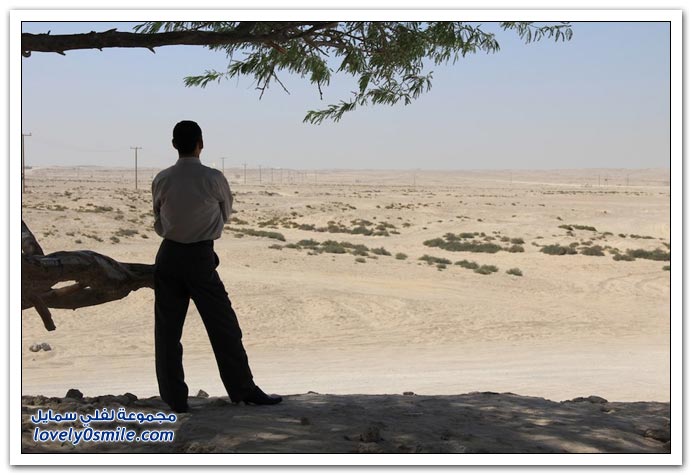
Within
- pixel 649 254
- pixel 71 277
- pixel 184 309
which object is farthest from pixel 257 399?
pixel 649 254

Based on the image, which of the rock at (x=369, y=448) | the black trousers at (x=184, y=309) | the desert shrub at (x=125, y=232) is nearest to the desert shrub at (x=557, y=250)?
the desert shrub at (x=125, y=232)

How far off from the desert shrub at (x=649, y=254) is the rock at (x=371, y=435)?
86.2 feet

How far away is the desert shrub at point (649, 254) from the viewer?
94.8 feet

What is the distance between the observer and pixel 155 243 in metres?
27.8

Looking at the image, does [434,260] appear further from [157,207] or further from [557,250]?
[157,207]

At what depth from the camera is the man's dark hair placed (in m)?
4.73

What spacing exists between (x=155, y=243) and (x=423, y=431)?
78.9 ft

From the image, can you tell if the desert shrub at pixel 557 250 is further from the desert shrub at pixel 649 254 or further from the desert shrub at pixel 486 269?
the desert shrub at pixel 486 269

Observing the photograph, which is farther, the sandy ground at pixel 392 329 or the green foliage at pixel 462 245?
the green foliage at pixel 462 245

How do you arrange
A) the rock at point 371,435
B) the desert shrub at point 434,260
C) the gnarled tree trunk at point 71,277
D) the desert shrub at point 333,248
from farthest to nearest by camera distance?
1. the desert shrub at point 333,248
2. the desert shrub at point 434,260
3. the gnarled tree trunk at point 71,277
4. the rock at point 371,435

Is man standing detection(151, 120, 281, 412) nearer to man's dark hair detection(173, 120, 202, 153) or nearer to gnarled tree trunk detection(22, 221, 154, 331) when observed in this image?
man's dark hair detection(173, 120, 202, 153)

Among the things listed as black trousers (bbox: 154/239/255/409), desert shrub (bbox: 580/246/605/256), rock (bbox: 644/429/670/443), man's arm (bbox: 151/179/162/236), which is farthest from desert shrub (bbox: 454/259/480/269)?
man's arm (bbox: 151/179/162/236)
